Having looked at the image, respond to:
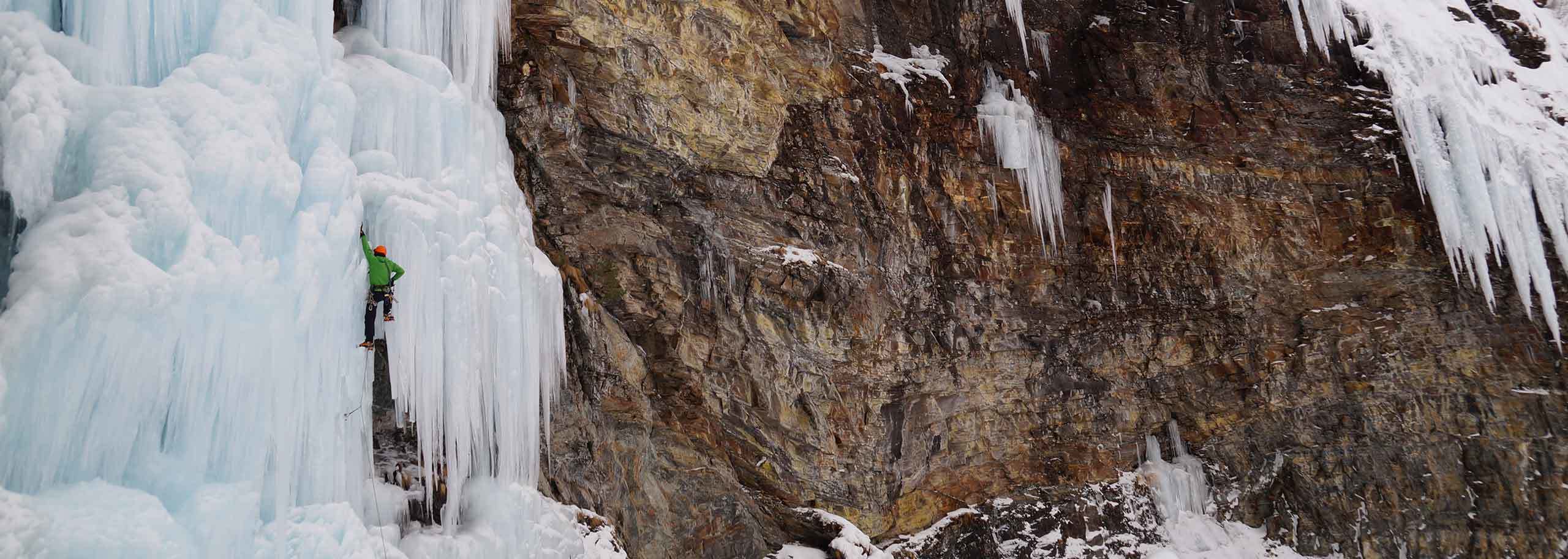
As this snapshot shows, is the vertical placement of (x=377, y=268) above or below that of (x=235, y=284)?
above

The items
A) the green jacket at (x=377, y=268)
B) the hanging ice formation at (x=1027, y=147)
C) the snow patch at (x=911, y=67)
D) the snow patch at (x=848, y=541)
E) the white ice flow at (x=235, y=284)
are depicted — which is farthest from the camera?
the hanging ice formation at (x=1027, y=147)

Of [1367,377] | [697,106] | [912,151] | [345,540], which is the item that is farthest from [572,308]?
[1367,377]

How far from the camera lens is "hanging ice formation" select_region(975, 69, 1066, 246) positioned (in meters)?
12.5

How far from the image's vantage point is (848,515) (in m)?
10.8

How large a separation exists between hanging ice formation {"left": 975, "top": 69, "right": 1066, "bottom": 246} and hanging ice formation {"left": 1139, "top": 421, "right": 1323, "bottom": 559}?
3.78 meters

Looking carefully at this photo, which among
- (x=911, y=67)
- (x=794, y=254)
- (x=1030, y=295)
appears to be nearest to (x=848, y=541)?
(x=794, y=254)

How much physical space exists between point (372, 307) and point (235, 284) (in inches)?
39.7

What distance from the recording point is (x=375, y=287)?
5.68m

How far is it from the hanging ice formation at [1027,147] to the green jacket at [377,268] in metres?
8.66

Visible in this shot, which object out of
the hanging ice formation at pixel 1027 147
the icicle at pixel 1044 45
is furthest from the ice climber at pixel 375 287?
the icicle at pixel 1044 45

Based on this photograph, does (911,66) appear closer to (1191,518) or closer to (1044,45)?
(1044,45)

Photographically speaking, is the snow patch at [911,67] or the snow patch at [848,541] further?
the snow patch at [911,67]

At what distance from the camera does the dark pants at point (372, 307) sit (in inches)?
224

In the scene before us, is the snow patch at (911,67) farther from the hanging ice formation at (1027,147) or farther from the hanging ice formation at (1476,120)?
the hanging ice formation at (1476,120)
